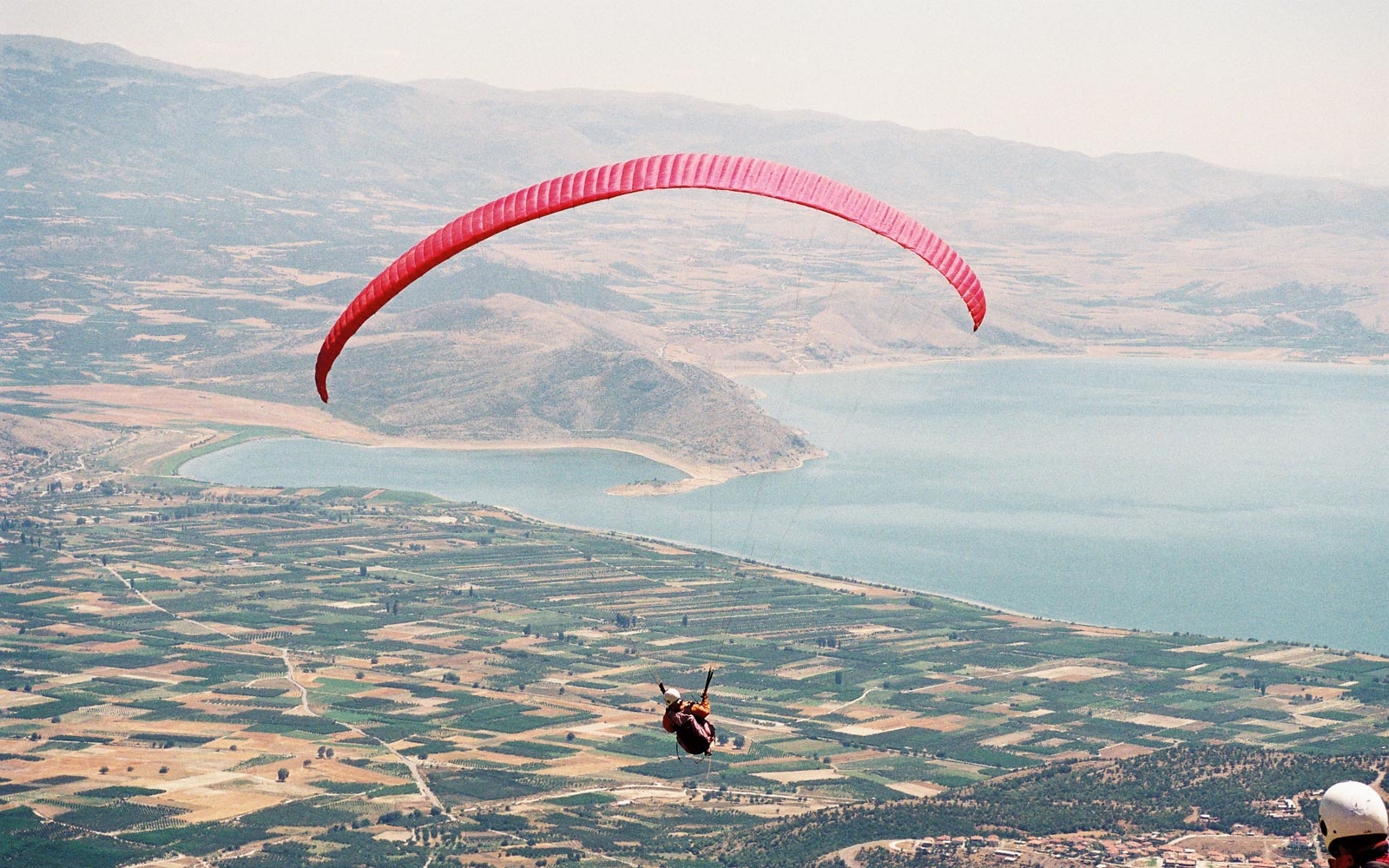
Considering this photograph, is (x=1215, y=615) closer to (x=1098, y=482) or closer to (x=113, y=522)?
(x=1098, y=482)

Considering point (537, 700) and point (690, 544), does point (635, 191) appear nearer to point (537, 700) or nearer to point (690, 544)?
point (537, 700)

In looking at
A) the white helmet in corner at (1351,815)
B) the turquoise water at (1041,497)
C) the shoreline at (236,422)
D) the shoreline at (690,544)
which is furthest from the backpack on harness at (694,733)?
the shoreline at (236,422)

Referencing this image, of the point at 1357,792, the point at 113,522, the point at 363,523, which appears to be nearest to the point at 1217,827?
the point at 1357,792

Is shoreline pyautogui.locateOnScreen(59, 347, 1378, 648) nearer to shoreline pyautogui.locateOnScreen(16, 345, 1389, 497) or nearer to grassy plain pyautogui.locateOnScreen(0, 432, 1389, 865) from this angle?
shoreline pyautogui.locateOnScreen(16, 345, 1389, 497)

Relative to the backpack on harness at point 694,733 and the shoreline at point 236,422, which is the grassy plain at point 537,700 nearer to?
the shoreline at point 236,422

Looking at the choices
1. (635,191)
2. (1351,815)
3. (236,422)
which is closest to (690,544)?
(236,422)
